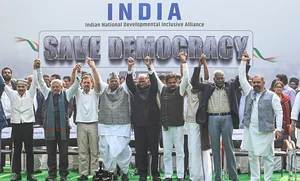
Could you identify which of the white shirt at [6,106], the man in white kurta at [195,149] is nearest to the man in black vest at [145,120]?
the man in white kurta at [195,149]

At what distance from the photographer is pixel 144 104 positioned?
9688 millimetres

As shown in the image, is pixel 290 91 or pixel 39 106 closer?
pixel 39 106

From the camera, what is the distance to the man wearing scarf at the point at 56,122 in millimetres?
9773

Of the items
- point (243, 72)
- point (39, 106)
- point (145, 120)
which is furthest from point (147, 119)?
point (39, 106)

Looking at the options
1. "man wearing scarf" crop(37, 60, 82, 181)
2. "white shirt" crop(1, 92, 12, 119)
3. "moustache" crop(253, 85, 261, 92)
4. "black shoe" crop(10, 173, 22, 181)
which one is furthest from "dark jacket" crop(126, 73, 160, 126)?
"white shirt" crop(1, 92, 12, 119)

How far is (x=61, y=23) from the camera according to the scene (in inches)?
470

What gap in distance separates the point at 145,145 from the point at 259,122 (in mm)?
1836

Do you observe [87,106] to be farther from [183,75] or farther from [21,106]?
[183,75]

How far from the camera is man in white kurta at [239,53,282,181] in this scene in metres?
9.06

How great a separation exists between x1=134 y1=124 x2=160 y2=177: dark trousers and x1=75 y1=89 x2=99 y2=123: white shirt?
0.79 meters

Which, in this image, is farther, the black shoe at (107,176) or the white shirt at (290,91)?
the white shirt at (290,91)

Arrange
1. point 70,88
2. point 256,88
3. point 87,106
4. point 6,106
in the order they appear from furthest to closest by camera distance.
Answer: point 6,106 → point 87,106 → point 70,88 → point 256,88

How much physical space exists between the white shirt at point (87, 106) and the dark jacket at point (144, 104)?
0.70 meters

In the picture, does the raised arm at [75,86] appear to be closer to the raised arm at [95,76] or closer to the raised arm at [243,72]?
the raised arm at [95,76]
